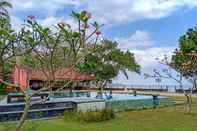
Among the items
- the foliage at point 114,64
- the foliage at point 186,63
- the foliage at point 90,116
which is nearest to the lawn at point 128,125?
the foliage at point 90,116

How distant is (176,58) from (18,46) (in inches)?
652

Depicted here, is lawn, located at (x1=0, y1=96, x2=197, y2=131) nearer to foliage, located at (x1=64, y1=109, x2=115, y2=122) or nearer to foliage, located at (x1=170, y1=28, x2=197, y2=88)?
foliage, located at (x1=64, y1=109, x2=115, y2=122)

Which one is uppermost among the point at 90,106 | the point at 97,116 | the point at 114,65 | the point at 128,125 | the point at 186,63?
the point at 114,65

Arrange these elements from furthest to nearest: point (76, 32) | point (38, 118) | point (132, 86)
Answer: point (132, 86) → point (38, 118) → point (76, 32)

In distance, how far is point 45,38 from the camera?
6137 millimetres

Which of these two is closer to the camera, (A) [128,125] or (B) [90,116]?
(A) [128,125]

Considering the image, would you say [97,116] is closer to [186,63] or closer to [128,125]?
[128,125]

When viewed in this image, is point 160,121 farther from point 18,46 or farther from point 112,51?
point 112,51

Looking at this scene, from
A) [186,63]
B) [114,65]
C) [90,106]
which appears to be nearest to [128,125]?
[90,106]

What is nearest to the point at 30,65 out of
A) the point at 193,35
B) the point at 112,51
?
the point at 193,35

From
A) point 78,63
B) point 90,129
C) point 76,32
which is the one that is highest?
point 76,32

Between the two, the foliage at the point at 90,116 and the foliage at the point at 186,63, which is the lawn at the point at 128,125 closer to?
the foliage at the point at 90,116

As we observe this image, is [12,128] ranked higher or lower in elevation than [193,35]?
lower

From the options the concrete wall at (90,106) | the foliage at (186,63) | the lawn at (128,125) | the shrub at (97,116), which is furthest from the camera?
the foliage at (186,63)
